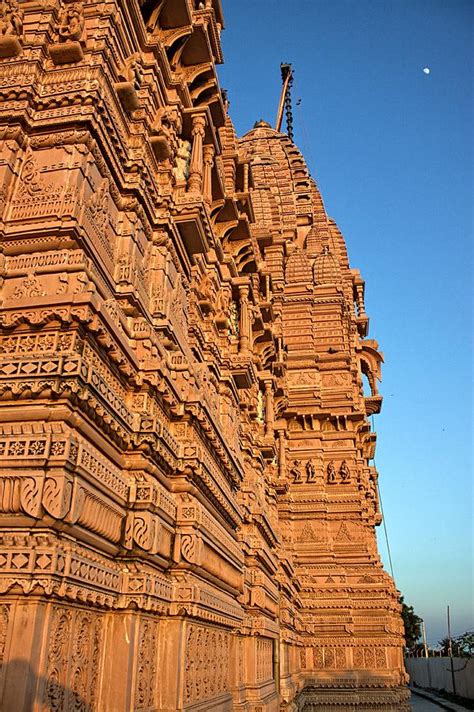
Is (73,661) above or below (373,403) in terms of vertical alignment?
below

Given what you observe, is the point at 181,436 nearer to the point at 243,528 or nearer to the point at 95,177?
the point at 95,177

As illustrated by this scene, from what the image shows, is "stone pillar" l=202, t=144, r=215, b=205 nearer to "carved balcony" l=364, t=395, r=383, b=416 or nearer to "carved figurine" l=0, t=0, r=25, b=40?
"carved figurine" l=0, t=0, r=25, b=40

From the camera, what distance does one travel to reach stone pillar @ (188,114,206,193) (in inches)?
409

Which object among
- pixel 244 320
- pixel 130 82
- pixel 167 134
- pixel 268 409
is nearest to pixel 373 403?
pixel 268 409

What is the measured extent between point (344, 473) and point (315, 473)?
1.35 metres

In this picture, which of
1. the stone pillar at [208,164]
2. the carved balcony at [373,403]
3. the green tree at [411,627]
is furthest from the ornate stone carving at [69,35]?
the green tree at [411,627]

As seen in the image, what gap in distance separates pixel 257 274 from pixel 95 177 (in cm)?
1109

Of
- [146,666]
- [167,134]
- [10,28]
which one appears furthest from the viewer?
[167,134]

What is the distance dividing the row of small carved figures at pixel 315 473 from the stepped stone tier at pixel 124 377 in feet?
33.8

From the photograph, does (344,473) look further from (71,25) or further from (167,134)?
(71,25)

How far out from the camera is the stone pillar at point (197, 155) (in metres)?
10.4

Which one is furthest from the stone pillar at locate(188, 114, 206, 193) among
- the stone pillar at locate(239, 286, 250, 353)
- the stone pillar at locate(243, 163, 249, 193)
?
the stone pillar at locate(243, 163, 249, 193)

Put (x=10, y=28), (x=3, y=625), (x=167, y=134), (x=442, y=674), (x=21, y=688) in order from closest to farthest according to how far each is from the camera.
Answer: (x=21, y=688) → (x=3, y=625) → (x=10, y=28) → (x=167, y=134) → (x=442, y=674)

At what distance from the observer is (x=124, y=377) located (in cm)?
696
